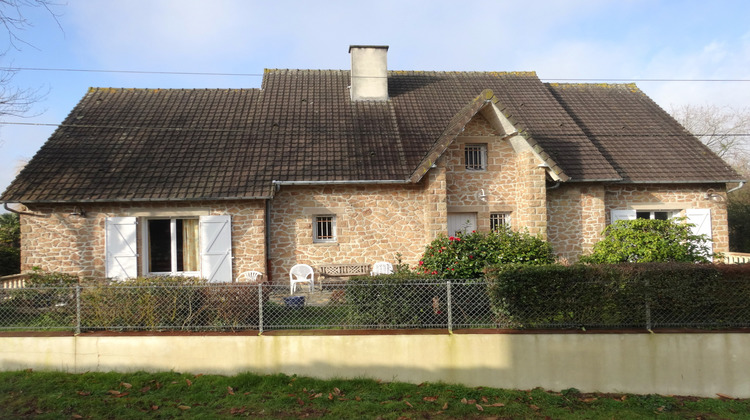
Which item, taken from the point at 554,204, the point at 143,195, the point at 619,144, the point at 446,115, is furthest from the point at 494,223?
the point at 143,195

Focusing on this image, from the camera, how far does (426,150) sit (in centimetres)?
1335

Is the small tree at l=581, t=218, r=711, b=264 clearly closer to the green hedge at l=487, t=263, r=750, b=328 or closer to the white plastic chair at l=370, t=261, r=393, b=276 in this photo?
the green hedge at l=487, t=263, r=750, b=328

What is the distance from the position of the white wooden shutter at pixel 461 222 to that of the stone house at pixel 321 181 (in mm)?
42

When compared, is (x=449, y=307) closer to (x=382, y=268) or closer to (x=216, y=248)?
(x=382, y=268)

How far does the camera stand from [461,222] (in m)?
13.0

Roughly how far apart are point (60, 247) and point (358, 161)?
25.1 feet

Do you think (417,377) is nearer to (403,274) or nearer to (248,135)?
(403,274)

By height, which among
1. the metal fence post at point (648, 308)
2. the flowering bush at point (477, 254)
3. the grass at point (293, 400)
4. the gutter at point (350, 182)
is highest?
the gutter at point (350, 182)

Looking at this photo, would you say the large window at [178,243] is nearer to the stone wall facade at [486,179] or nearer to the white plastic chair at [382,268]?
the white plastic chair at [382,268]

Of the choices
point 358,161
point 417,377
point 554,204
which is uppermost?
point 358,161

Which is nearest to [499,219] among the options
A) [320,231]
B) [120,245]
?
[320,231]

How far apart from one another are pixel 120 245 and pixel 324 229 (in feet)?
16.4

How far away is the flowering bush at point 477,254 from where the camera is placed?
9.64m

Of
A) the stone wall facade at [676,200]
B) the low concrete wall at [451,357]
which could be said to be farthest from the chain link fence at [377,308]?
the stone wall facade at [676,200]
